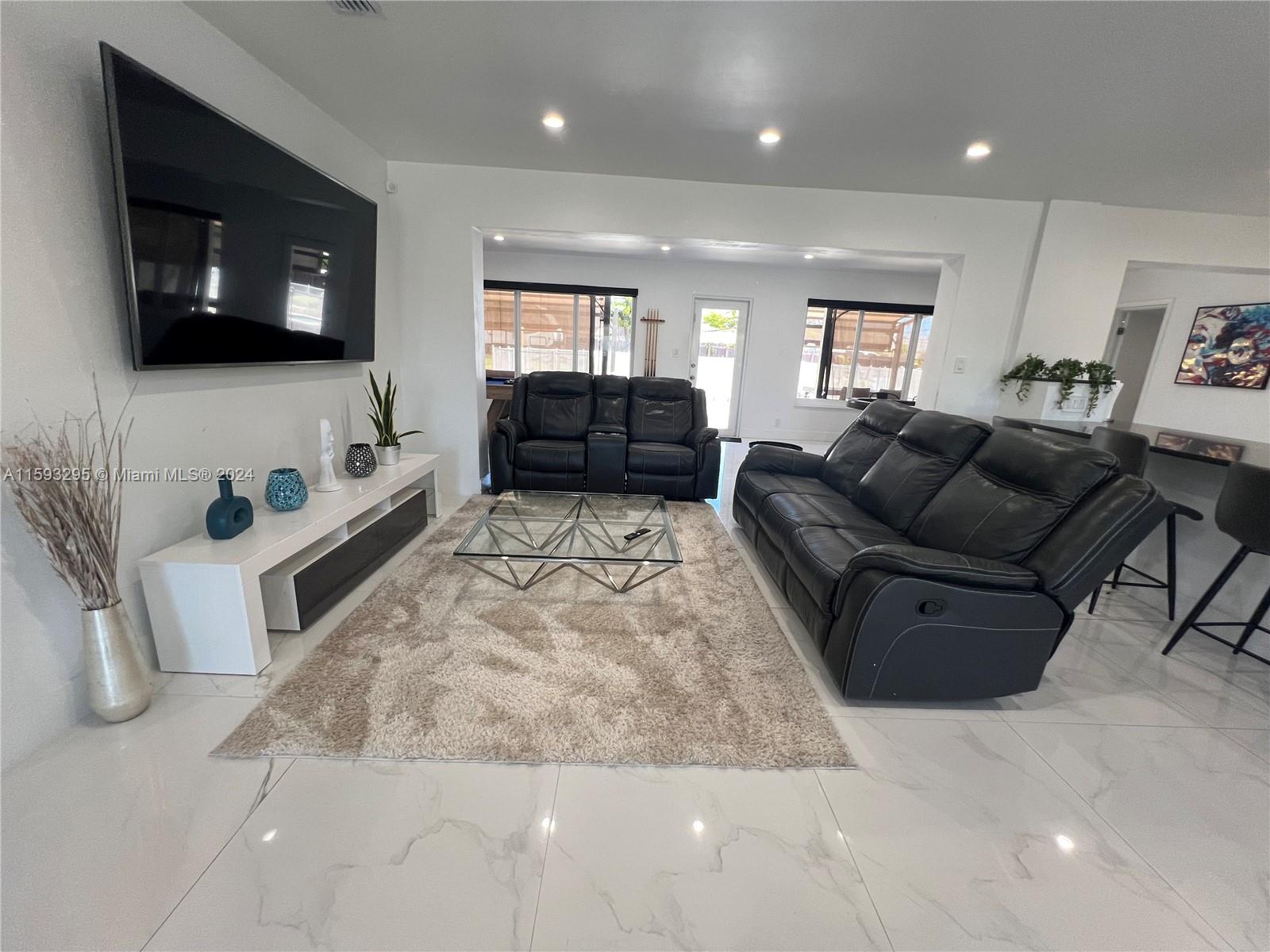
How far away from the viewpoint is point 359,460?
112 inches

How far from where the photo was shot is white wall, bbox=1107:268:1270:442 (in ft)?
15.8

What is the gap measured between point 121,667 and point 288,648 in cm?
51

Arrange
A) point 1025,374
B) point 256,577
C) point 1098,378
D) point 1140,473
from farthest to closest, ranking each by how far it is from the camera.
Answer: point 1025,374, point 1098,378, point 1140,473, point 256,577

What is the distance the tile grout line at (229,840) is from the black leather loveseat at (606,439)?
271 cm

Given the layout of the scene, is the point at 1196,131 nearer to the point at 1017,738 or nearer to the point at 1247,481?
the point at 1247,481

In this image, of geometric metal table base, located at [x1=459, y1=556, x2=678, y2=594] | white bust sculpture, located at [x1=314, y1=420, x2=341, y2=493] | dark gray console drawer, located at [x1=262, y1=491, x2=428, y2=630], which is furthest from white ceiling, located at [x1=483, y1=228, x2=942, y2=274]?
geometric metal table base, located at [x1=459, y1=556, x2=678, y2=594]

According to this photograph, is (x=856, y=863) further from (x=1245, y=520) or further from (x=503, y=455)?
(x=503, y=455)

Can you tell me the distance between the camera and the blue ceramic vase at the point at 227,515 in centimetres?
190

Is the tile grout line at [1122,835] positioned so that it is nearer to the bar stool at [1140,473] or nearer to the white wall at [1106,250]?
the bar stool at [1140,473]

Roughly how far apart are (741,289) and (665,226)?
349 cm

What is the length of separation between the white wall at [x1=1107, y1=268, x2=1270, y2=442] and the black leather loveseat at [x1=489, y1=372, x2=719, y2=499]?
465 centimetres

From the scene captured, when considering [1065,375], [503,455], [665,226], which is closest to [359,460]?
[503,455]

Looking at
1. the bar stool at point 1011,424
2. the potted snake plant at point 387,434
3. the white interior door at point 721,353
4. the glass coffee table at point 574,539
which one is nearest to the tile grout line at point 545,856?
the glass coffee table at point 574,539

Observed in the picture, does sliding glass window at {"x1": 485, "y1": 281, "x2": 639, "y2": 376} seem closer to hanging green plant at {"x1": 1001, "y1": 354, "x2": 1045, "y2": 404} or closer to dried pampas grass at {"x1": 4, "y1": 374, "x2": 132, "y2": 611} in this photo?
hanging green plant at {"x1": 1001, "y1": 354, "x2": 1045, "y2": 404}
